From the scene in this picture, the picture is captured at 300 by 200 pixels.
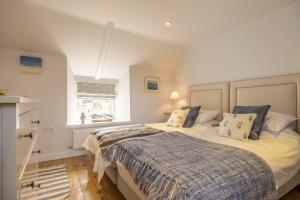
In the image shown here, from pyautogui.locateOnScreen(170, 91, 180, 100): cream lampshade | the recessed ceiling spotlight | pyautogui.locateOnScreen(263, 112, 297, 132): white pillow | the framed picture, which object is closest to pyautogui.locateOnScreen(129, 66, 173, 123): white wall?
the framed picture

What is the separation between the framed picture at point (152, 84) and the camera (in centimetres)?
411

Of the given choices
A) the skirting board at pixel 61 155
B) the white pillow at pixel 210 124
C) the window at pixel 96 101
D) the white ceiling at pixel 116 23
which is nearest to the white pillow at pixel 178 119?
the white pillow at pixel 210 124

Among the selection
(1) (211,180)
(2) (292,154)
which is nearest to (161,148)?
(1) (211,180)

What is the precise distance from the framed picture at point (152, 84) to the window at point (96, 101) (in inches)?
36.4

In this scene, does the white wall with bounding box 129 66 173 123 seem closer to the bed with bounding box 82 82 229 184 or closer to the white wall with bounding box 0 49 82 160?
the bed with bounding box 82 82 229 184

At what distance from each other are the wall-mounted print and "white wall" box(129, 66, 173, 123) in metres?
1.82

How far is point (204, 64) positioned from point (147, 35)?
143 centimetres

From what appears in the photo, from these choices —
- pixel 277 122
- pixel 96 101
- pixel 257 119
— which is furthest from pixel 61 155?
pixel 277 122

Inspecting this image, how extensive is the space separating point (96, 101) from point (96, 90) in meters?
0.29

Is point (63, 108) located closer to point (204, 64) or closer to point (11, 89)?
point (11, 89)

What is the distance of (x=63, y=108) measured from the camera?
317cm

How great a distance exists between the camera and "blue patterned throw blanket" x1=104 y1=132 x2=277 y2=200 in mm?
979

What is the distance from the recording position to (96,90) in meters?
4.10

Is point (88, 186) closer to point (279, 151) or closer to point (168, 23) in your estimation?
point (279, 151)
